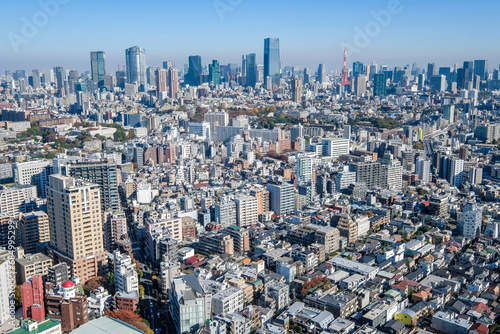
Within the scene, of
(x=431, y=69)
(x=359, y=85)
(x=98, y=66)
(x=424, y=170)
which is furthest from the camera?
(x=431, y=69)

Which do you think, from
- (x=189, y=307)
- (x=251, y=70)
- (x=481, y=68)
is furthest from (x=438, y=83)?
(x=189, y=307)

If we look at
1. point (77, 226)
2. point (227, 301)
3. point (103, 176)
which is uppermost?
point (103, 176)

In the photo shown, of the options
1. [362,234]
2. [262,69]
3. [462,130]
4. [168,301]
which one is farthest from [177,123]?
[262,69]

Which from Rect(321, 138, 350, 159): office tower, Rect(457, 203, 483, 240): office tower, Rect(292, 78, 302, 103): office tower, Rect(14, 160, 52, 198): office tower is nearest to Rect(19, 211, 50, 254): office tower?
Rect(14, 160, 52, 198): office tower

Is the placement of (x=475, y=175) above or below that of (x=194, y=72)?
below

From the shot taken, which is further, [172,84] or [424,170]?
[172,84]

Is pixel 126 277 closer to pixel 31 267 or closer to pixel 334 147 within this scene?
pixel 31 267

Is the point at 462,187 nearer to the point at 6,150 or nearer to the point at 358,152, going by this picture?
the point at 358,152
